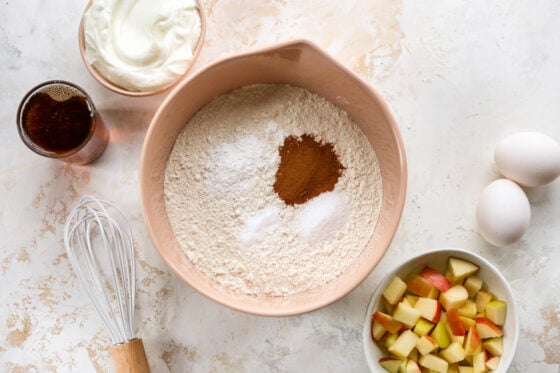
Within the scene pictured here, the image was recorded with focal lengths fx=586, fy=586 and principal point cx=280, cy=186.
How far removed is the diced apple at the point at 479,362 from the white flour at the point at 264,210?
34 centimetres

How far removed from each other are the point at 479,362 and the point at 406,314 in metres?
0.19

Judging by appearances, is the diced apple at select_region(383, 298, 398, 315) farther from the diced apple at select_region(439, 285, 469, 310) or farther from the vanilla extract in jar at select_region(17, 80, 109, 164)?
the vanilla extract in jar at select_region(17, 80, 109, 164)

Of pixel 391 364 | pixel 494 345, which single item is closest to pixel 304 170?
pixel 391 364

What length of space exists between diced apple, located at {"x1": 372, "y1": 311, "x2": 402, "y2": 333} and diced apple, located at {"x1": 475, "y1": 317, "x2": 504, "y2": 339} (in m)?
0.17

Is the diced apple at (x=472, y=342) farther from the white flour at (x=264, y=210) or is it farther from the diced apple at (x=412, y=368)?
the white flour at (x=264, y=210)

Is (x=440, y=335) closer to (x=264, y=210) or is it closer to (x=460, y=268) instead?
(x=460, y=268)

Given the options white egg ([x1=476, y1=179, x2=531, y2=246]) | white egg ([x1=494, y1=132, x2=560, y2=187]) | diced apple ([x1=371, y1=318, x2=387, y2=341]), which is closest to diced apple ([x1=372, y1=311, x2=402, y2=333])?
diced apple ([x1=371, y1=318, x2=387, y2=341])

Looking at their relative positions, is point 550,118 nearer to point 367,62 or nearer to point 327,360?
point 367,62

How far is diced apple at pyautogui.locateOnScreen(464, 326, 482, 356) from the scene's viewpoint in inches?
48.7

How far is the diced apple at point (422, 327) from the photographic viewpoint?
124 cm

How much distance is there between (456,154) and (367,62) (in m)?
0.29

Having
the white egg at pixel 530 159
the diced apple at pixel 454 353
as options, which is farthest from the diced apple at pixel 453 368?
the white egg at pixel 530 159

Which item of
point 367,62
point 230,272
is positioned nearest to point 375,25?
point 367,62

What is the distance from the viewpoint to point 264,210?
1.24 metres
